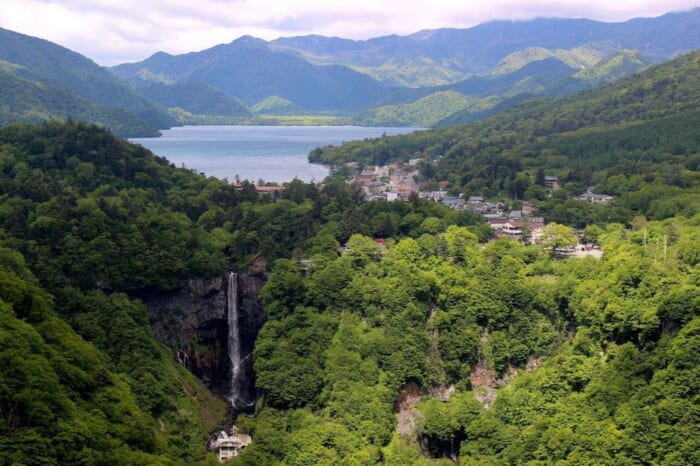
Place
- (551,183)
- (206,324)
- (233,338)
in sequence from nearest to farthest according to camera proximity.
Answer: (206,324) < (233,338) < (551,183)

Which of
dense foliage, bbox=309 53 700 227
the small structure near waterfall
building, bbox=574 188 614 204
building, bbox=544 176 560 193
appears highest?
dense foliage, bbox=309 53 700 227

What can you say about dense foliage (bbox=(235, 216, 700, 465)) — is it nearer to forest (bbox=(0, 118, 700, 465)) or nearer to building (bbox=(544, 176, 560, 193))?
forest (bbox=(0, 118, 700, 465))

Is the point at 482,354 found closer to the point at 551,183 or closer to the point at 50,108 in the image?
the point at 551,183

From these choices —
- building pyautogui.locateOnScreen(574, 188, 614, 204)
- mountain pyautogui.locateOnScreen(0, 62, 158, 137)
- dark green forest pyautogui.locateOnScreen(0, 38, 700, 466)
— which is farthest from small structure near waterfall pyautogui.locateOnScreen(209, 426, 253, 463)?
mountain pyautogui.locateOnScreen(0, 62, 158, 137)

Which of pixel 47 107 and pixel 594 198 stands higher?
pixel 47 107

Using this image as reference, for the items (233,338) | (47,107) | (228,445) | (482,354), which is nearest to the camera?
(228,445)

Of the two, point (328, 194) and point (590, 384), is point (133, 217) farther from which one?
point (590, 384)

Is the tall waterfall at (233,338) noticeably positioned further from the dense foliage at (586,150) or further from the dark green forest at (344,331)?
the dense foliage at (586,150)

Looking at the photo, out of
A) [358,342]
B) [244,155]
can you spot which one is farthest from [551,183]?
[244,155]
